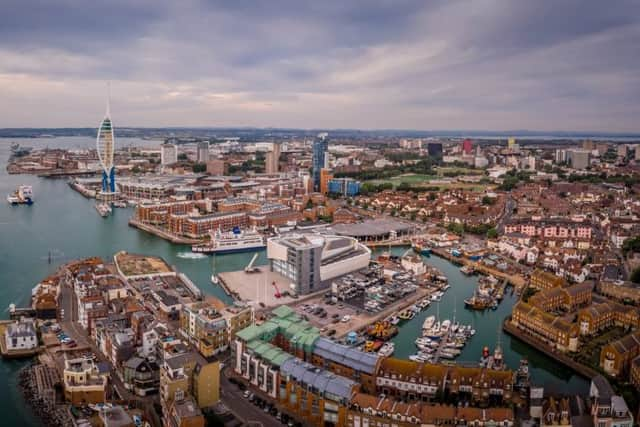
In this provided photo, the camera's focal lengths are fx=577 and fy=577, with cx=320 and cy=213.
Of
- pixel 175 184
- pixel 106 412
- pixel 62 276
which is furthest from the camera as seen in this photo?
pixel 175 184

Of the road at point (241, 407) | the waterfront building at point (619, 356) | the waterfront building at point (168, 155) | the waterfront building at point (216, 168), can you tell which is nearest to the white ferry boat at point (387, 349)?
the road at point (241, 407)

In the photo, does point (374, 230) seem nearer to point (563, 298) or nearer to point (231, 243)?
point (231, 243)

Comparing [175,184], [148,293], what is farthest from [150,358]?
[175,184]

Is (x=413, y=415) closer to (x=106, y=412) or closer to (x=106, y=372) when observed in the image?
(x=106, y=412)

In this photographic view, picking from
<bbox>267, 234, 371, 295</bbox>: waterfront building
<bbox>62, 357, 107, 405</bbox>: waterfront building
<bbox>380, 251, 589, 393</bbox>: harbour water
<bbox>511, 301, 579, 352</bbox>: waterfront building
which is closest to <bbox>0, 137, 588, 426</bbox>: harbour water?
<bbox>380, 251, 589, 393</bbox>: harbour water

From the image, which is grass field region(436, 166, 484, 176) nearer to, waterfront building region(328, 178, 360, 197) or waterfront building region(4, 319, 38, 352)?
waterfront building region(328, 178, 360, 197)
